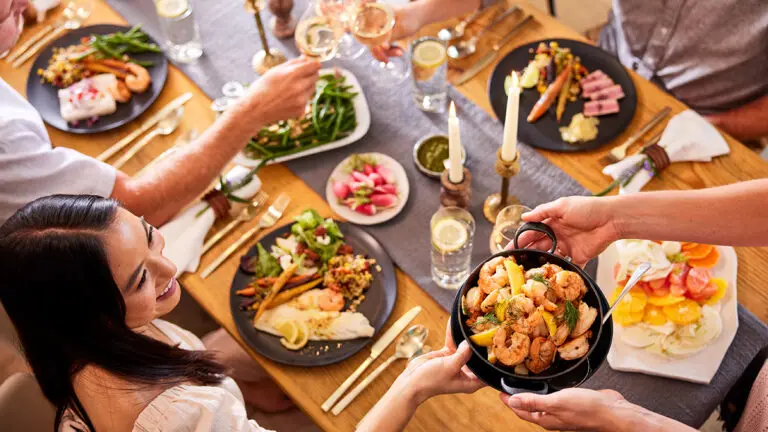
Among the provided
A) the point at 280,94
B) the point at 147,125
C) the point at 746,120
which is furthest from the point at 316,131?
the point at 746,120

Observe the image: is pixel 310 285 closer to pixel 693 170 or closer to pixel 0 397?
pixel 0 397

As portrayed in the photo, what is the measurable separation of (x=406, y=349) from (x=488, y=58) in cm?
113

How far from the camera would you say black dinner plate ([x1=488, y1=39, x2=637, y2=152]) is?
2150 mm

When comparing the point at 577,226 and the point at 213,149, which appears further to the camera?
the point at 213,149

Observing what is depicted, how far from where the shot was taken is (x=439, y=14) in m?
2.41

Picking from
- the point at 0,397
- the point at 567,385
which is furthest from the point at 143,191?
the point at 567,385

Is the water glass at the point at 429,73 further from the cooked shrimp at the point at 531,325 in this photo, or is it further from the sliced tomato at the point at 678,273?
the cooked shrimp at the point at 531,325

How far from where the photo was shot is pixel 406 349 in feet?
6.00

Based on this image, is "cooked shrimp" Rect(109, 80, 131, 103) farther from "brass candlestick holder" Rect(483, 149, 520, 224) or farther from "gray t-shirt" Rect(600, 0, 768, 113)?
"gray t-shirt" Rect(600, 0, 768, 113)

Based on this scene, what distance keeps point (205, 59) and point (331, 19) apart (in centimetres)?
54

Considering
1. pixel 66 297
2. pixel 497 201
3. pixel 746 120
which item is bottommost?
pixel 746 120

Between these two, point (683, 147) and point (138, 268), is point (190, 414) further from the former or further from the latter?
point (683, 147)

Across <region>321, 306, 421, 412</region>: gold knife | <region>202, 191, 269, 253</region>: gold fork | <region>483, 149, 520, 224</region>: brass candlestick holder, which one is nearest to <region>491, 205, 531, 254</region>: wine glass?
<region>483, 149, 520, 224</region>: brass candlestick holder

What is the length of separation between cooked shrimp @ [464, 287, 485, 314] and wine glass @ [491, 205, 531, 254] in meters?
0.47
